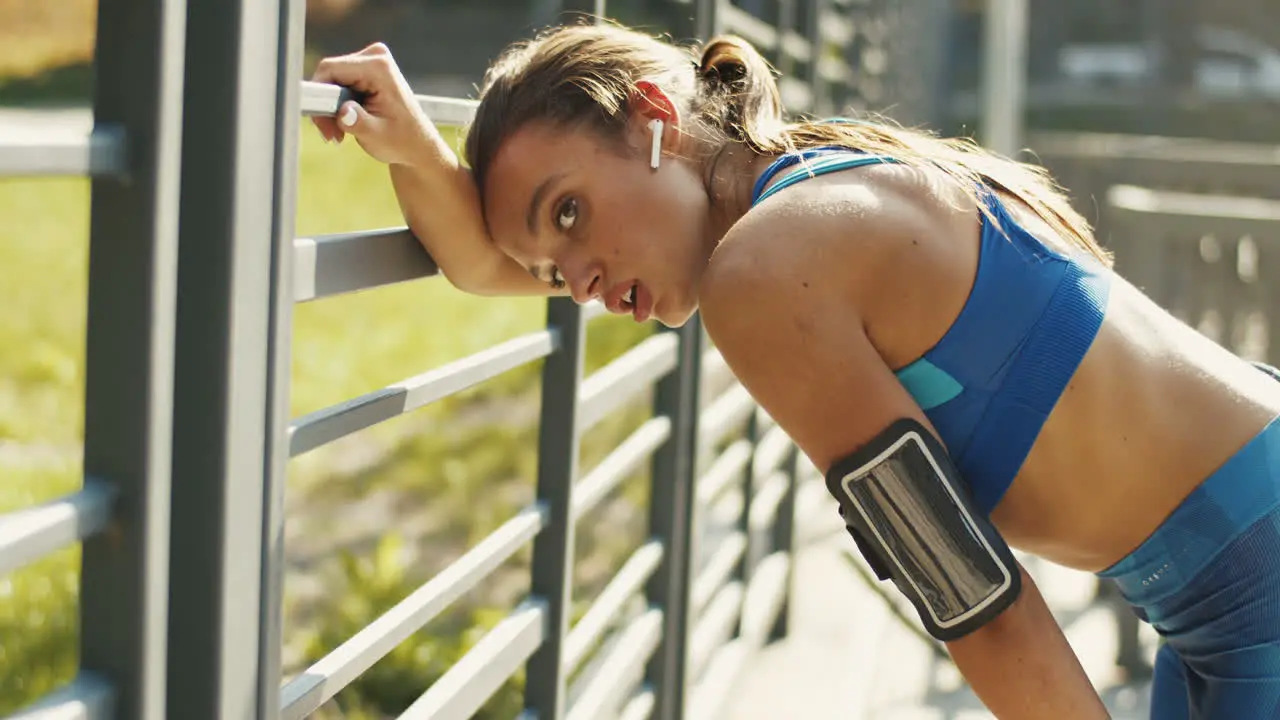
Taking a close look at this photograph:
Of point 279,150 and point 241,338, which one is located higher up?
point 279,150

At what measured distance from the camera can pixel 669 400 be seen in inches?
131

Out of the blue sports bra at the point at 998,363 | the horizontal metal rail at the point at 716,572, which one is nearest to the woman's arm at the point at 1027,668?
the blue sports bra at the point at 998,363

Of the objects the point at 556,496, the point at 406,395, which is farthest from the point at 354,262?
the point at 556,496

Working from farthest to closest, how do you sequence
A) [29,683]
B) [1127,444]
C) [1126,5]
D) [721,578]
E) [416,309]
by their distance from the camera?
[1126,5] → [416,309] → [721,578] → [29,683] → [1127,444]

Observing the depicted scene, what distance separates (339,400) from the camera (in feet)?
21.6

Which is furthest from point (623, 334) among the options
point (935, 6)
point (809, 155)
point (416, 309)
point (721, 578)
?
point (935, 6)

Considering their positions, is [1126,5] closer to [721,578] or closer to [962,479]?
[721,578]

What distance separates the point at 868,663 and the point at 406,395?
2.70m

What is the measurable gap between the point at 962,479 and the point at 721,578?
2.26 m

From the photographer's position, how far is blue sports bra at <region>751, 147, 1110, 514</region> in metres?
1.79

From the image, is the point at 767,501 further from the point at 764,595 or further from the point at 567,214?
the point at 567,214

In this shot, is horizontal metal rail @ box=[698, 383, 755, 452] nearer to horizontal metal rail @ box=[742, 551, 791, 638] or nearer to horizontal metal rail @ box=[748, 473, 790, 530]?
horizontal metal rail @ box=[748, 473, 790, 530]

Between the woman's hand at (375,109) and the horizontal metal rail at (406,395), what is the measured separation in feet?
0.93

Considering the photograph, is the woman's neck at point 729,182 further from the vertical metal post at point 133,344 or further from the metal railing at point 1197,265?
the metal railing at point 1197,265
